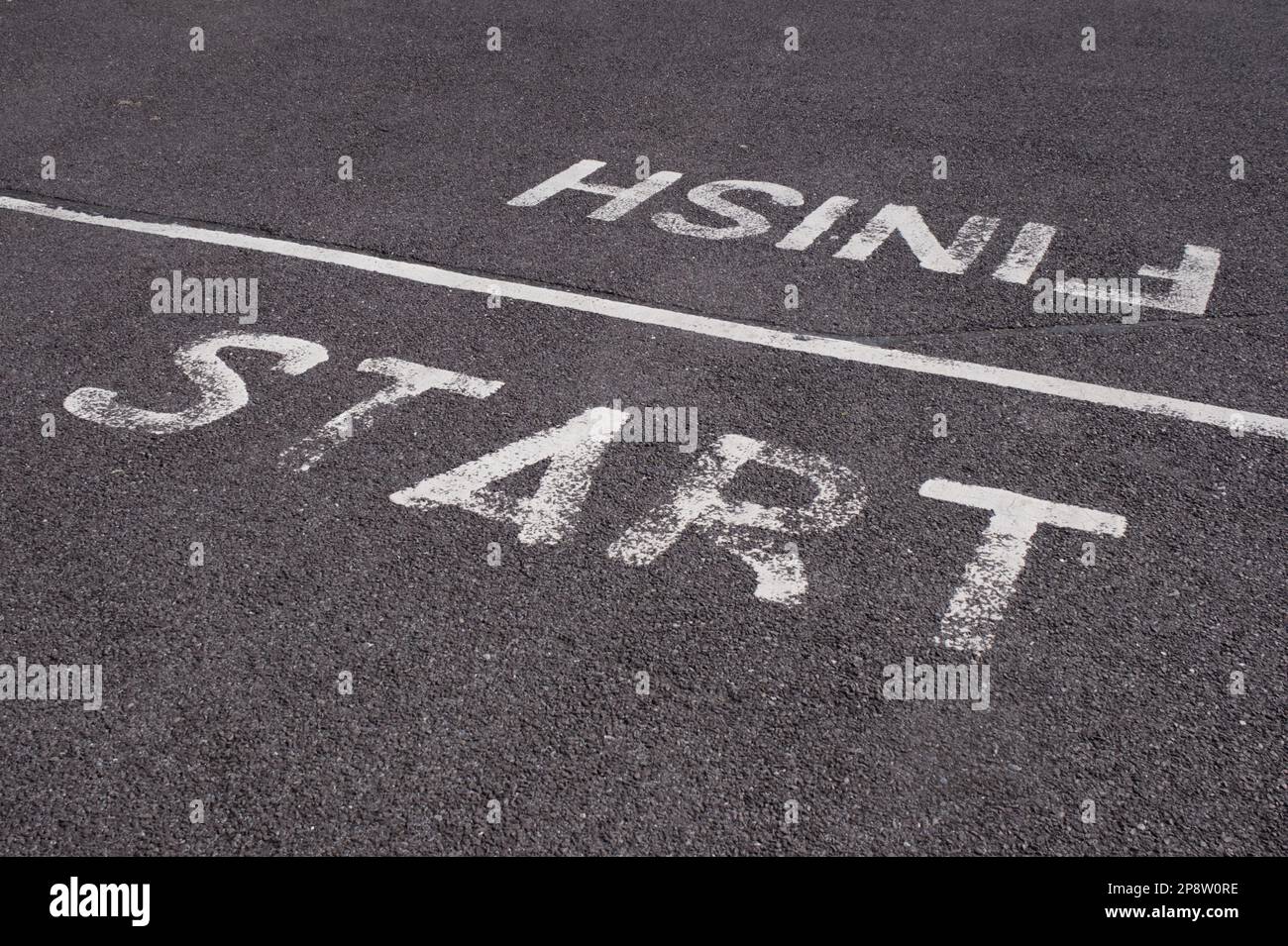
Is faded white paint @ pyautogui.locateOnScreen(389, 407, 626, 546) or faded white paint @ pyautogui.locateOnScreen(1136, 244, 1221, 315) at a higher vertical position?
faded white paint @ pyautogui.locateOnScreen(1136, 244, 1221, 315)

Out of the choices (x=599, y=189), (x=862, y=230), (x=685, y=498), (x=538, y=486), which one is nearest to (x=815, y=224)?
(x=862, y=230)

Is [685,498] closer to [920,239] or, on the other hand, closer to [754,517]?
[754,517]

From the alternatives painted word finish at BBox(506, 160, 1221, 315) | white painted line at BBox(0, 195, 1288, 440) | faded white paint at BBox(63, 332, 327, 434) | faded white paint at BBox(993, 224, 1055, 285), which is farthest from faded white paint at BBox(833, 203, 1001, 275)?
faded white paint at BBox(63, 332, 327, 434)

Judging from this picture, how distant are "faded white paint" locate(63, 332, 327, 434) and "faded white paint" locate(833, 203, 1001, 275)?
327cm

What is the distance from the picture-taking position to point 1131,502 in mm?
5344

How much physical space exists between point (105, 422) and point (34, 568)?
112 centimetres

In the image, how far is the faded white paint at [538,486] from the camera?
522 cm

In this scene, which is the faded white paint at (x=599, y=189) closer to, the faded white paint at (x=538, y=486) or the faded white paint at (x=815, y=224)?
the faded white paint at (x=815, y=224)

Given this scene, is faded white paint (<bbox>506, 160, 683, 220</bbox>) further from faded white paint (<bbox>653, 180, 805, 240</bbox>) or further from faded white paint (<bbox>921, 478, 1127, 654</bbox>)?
faded white paint (<bbox>921, 478, 1127, 654</bbox>)

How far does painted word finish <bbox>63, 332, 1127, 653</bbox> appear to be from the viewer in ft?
16.2

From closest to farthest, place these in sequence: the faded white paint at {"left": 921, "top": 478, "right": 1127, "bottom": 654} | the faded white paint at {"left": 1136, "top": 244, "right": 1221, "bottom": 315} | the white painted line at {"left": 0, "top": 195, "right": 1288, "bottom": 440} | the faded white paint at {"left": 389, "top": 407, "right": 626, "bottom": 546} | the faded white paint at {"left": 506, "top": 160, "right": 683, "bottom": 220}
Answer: the faded white paint at {"left": 921, "top": 478, "right": 1127, "bottom": 654}, the faded white paint at {"left": 389, "top": 407, "right": 626, "bottom": 546}, the white painted line at {"left": 0, "top": 195, "right": 1288, "bottom": 440}, the faded white paint at {"left": 1136, "top": 244, "right": 1221, "bottom": 315}, the faded white paint at {"left": 506, "top": 160, "right": 683, "bottom": 220}

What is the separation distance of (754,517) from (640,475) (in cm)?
57

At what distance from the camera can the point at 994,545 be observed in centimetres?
508
